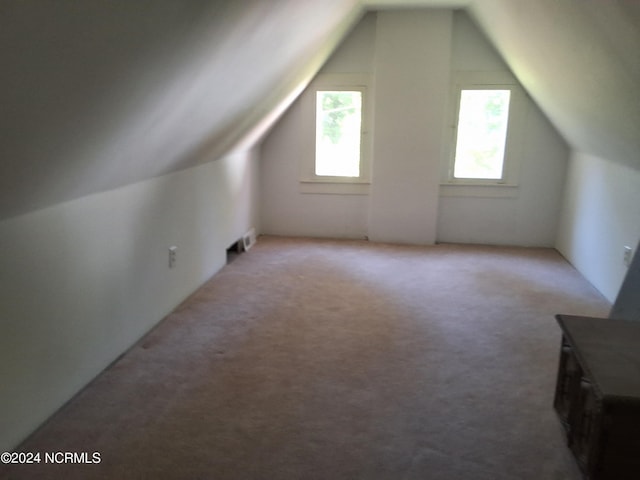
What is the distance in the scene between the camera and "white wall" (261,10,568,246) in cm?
484

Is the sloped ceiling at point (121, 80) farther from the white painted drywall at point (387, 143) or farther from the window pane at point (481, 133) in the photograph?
the window pane at point (481, 133)

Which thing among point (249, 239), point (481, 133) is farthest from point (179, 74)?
point (481, 133)

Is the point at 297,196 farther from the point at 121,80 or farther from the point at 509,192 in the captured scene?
the point at 121,80

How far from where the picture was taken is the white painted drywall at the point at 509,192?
16.2ft

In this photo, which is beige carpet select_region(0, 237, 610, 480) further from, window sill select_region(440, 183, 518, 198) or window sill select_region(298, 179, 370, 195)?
window sill select_region(298, 179, 370, 195)

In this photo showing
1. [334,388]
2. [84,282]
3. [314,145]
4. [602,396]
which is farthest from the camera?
[314,145]

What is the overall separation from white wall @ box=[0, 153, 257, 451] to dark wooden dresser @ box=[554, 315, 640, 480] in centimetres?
203

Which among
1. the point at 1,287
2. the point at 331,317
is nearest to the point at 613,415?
the point at 331,317

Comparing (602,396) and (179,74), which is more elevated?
(179,74)

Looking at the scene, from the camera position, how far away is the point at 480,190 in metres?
5.17

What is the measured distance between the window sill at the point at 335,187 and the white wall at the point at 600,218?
1957mm

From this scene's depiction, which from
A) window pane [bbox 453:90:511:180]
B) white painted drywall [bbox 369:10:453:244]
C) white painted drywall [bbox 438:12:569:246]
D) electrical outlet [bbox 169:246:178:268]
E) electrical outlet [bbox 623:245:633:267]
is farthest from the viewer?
window pane [bbox 453:90:511:180]

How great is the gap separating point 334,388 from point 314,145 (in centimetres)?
328

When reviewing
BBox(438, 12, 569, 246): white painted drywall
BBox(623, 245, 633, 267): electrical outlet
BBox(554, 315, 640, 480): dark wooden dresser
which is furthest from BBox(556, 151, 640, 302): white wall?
BBox(554, 315, 640, 480): dark wooden dresser
